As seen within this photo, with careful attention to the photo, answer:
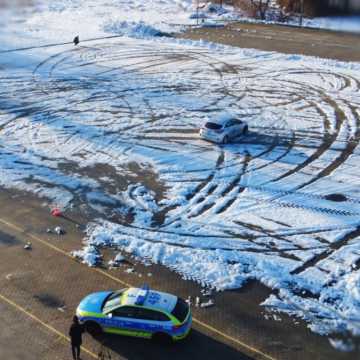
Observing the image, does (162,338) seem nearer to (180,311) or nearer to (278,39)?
(180,311)

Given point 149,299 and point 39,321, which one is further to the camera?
point 39,321

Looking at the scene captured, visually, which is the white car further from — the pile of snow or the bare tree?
the bare tree

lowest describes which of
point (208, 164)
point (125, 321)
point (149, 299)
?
point (208, 164)

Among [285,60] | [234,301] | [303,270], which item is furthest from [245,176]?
[285,60]

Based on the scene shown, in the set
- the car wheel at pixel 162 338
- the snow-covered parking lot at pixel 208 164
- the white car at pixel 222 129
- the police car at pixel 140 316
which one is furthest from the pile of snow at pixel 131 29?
the car wheel at pixel 162 338

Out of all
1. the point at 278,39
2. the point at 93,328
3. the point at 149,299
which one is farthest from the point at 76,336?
the point at 278,39

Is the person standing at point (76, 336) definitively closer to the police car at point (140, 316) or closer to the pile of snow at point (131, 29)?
the police car at point (140, 316)

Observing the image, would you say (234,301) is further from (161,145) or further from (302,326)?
(161,145)
